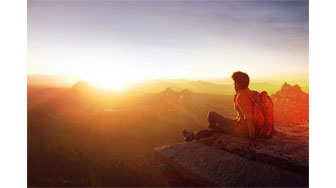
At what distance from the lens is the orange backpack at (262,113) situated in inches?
185

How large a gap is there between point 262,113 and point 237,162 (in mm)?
1028

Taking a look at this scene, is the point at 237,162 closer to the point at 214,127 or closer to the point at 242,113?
the point at 242,113

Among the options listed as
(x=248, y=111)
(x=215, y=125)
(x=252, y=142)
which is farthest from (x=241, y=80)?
(x=215, y=125)

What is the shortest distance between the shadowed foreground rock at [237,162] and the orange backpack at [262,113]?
21cm

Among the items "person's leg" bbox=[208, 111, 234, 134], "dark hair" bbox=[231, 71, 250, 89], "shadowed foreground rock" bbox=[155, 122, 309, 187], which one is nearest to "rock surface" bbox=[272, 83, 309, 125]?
"shadowed foreground rock" bbox=[155, 122, 309, 187]

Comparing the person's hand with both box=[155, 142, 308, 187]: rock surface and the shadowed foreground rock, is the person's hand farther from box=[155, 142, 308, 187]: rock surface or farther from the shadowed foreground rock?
box=[155, 142, 308, 187]: rock surface

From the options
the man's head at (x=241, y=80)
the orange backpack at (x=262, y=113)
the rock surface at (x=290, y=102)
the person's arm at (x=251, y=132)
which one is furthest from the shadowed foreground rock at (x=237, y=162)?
the rock surface at (x=290, y=102)

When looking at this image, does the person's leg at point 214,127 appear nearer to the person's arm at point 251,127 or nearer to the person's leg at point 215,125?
the person's leg at point 215,125

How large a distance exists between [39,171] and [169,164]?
5815mm

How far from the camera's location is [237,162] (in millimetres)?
4684

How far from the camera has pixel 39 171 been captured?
29.2 feet

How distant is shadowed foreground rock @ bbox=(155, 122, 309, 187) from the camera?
419 cm
